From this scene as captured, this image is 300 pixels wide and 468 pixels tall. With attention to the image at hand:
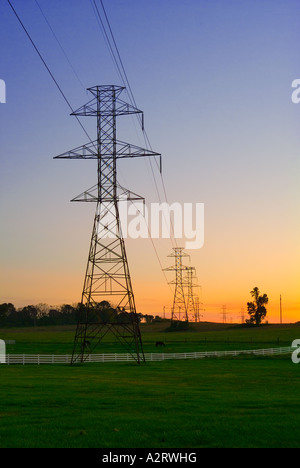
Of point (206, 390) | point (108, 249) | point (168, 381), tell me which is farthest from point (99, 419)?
point (108, 249)

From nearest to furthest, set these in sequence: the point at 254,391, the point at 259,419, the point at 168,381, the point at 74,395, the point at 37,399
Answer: the point at 259,419, the point at 37,399, the point at 74,395, the point at 254,391, the point at 168,381

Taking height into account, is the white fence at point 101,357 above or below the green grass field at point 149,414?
below

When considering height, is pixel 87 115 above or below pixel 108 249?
above

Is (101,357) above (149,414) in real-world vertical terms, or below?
below

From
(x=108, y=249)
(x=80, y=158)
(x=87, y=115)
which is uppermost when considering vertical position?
(x=87, y=115)

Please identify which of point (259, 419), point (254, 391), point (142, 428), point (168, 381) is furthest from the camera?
point (168, 381)

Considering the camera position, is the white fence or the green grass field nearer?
the green grass field

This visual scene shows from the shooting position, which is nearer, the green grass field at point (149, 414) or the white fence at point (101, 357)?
the green grass field at point (149, 414)

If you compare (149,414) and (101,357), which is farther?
(101,357)

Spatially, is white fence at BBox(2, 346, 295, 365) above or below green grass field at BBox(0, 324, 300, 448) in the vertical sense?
below
